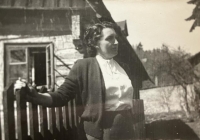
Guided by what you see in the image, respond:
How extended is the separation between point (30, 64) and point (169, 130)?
1.50 m

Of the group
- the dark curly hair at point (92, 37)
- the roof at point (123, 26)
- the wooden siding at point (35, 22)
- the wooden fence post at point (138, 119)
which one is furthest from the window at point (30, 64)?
the wooden fence post at point (138, 119)

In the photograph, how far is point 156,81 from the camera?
2.49m

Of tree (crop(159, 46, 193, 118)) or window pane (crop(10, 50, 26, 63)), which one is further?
tree (crop(159, 46, 193, 118))

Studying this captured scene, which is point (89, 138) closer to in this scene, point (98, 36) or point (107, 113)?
point (107, 113)

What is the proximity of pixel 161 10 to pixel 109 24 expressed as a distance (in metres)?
0.59

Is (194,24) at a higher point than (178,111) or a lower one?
higher

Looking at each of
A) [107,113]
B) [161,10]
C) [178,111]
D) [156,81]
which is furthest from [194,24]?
[107,113]

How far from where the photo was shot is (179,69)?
8.36ft

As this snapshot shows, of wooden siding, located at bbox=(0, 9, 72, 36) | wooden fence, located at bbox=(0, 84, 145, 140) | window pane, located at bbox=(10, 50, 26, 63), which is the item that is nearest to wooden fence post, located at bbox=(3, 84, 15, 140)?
wooden fence, located at bbox=(0, 84, 145, 140)

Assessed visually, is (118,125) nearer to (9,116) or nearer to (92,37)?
(92,37)

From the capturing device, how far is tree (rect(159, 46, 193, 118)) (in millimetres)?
2516

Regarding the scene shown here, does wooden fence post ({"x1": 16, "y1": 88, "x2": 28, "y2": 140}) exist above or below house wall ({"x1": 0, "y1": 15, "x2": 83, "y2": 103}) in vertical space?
below

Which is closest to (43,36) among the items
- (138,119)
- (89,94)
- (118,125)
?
(89,94)

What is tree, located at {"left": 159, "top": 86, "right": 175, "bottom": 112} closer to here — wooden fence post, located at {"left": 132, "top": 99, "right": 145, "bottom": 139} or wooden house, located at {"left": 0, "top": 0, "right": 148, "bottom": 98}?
wooden fence post, located at {"left": 132, "top": 99, "right": 145, "bottom": 139}
